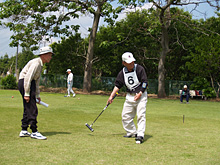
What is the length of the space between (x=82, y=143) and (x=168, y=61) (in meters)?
32.9

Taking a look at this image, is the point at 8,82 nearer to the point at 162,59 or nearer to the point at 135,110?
the point at 162,59

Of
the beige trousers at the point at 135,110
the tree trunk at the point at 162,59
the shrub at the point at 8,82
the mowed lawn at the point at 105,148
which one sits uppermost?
the tree trunk at the point at 162,59

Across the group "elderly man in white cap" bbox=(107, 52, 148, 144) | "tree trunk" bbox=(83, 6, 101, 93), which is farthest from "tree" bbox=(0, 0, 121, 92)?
"elderly man in white cap" bbox=(107, 52, 148, 144)

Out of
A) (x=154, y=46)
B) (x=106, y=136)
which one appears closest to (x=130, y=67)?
(x=106, y=136)

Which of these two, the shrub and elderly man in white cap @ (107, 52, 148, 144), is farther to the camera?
the shrub

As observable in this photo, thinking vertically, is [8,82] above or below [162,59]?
below

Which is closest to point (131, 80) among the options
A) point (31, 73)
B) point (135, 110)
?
point (135, 110)

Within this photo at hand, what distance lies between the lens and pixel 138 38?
35344mm

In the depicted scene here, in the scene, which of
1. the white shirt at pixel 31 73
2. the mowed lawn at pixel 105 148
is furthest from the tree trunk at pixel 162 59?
the white shirt at pixel 31 73

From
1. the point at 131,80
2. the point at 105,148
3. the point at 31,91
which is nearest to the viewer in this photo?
the point at 105,148

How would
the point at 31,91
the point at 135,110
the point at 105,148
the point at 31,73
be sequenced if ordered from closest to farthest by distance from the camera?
the point at 105,148
the point at 31,73
the point at 31,91
the point at 135,110

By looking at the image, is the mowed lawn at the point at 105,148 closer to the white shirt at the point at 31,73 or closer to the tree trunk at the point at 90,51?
the white shirt at the point at 31,73

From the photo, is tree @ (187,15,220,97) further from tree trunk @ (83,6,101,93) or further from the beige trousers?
the beige trousers

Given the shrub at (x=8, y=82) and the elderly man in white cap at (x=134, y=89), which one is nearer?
the elderly man in white cap at (x=134, y=89)
